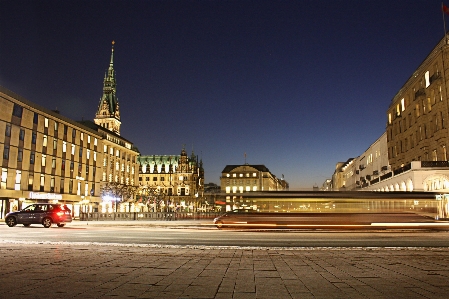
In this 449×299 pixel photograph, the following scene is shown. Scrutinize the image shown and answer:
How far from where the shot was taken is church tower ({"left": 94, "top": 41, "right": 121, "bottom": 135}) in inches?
6398

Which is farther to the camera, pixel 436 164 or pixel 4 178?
pixel 4 178

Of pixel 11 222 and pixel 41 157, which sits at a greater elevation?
pixel 41 157

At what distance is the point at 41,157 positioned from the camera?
67.8 meters

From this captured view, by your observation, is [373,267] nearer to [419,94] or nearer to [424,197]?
[424,197]

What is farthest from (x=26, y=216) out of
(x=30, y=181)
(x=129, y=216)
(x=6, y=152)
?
(x=30, y=181)

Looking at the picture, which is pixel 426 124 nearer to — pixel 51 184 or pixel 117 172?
pixel 51 184

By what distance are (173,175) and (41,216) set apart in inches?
5803

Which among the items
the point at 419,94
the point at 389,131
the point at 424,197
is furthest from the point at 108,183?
the point at 424,197

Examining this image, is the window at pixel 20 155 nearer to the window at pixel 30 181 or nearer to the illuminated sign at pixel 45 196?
the window at pixel 30 181

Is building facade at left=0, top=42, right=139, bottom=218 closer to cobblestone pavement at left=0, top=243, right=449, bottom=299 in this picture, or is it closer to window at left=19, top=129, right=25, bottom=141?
window at left=19, top=129, right=25, bottom=141

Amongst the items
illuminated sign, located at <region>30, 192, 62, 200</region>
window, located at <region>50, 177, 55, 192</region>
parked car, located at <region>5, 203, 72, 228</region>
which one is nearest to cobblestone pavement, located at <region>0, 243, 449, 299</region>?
parked car, located at <region>5, 203, 72, 228</region>

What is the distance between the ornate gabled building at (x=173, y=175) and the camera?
581 feet

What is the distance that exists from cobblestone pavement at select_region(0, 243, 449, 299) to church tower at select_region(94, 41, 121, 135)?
155027 millimetres

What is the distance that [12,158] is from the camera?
60469 millimetres
